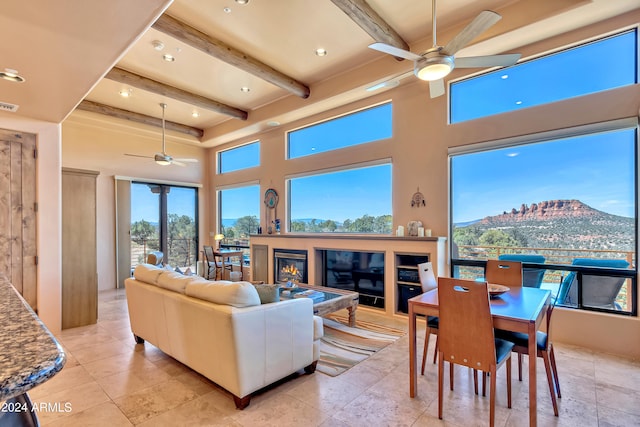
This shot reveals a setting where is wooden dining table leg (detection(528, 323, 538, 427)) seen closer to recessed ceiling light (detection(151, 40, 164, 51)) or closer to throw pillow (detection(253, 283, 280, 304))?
throw pillow (detection(253, 283, 280, 304))

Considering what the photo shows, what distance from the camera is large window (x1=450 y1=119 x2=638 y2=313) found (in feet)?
11.3

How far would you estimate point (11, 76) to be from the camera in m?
2.74

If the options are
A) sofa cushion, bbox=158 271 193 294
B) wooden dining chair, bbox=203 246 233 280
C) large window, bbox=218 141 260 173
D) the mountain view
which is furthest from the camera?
large window, bbox=218 141 260 173

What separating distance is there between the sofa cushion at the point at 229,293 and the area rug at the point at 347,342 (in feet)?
3.75

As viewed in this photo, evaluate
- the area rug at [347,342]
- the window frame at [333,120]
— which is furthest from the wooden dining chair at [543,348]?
the window frame at [333,120]

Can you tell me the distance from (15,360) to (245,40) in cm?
449

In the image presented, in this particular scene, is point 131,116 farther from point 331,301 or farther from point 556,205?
point 556,205

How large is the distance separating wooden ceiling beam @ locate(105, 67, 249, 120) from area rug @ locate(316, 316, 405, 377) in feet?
15.0

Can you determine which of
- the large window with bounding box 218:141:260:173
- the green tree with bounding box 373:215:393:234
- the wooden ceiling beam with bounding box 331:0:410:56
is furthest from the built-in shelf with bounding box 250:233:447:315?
the wooden ceiling beam with bounding box 331:0:410:56

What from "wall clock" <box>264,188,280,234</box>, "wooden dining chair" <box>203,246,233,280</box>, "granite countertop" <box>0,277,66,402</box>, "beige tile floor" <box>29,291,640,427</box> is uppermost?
"wall clock" <box>264,188,280,234</box>

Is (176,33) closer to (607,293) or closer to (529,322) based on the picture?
(529,322)

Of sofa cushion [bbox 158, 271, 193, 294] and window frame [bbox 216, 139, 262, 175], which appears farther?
window frame [bbox 216, 139, 262, 175]

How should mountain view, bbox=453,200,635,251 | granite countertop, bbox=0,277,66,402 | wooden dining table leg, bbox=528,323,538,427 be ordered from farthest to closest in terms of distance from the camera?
1. mountain view, bbox=453,200,635,251
2. wooden dining table leg, bbox=528,323,538,427
3. granite countertop, bbox=0,277,66,402

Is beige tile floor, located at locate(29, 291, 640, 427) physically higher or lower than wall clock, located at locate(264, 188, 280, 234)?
lower
